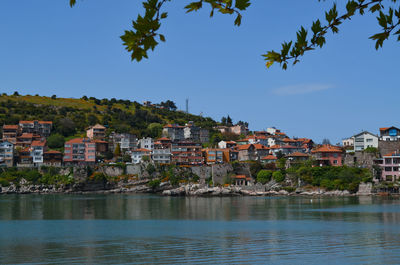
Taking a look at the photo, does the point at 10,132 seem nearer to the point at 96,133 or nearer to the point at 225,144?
the point at 96,133

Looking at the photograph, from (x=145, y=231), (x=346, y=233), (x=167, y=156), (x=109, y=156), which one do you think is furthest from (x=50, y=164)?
(x=346, y=233)

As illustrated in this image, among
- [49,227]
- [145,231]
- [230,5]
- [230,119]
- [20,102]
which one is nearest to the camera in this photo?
[230,5]

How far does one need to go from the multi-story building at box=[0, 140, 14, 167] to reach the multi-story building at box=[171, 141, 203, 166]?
27.3 m

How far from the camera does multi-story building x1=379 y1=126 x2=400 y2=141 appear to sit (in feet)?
251

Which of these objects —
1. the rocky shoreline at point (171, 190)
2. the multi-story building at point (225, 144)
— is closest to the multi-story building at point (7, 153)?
the rocky shoreline at point (171, 190)

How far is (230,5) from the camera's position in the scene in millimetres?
3512

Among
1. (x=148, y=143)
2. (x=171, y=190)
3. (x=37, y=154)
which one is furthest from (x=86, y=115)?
(x=171, y=190)

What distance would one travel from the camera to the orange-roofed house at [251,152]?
284ft

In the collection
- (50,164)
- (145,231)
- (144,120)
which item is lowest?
(145,231)

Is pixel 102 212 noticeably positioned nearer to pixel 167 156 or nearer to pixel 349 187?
pixel 349 187

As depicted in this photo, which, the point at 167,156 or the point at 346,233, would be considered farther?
the point at 167,156

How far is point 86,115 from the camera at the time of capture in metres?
116

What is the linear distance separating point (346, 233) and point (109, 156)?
2596 inches

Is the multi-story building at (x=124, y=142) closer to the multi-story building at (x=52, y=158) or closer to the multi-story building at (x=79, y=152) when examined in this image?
the multi-story building at (x=79, y=152)
